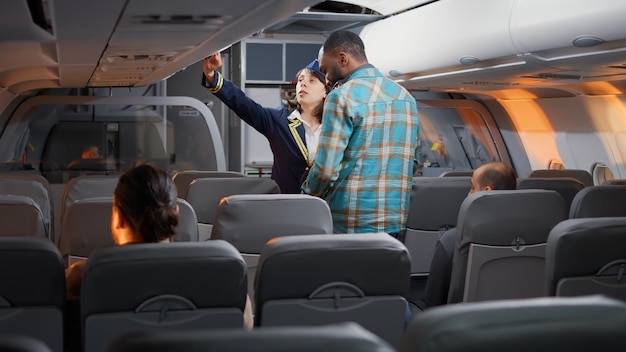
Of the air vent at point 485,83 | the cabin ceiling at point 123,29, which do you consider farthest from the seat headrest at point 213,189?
the air vent at point 485,83

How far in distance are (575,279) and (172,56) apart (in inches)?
141

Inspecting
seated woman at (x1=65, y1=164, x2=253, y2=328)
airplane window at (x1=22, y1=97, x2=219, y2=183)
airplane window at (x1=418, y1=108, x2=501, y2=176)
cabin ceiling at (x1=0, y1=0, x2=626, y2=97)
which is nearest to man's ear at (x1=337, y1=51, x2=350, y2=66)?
cabin ceiling at (x1=0, y1=0, x2=626, y2=97)

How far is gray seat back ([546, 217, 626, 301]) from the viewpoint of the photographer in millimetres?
3273

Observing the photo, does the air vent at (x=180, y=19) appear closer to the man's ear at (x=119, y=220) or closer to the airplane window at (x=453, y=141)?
the man's ear at (x=119, y=220)

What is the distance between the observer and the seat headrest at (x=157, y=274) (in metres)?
2.79

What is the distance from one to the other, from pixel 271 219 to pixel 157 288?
1380 mm

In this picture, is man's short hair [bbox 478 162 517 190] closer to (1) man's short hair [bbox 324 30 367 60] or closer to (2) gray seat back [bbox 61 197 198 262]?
(1) man's short hair [bbox 324 30 367 60]

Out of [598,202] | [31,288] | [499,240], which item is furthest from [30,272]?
[598,202]

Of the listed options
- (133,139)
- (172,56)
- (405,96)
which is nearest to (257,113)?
(172,56)

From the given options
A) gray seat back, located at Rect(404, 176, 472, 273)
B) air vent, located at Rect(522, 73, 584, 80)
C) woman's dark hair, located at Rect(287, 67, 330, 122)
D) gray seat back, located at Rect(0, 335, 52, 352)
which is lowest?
gray seat back, located at Rect(404, 176, 472, 273)

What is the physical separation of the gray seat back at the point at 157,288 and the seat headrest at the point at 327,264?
128 mm

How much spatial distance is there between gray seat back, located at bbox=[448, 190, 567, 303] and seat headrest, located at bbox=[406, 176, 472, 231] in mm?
1364

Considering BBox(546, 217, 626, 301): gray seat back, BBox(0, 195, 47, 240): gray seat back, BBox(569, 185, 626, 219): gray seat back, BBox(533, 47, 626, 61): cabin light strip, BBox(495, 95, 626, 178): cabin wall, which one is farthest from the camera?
BBox(495, 95, 626, 178): cabin wall

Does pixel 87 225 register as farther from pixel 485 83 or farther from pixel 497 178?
pixel 485 83
